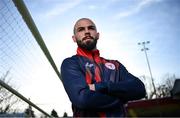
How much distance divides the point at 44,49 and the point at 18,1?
1.49 m

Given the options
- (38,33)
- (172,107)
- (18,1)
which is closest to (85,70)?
(18,1)

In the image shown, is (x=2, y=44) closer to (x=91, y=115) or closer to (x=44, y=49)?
(x=44, y=49)

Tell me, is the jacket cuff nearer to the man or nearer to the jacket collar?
the man

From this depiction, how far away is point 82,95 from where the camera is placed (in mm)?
1687

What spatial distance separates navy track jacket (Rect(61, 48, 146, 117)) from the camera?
167 cm

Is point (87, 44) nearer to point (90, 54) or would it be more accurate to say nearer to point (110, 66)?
point (90, 54)

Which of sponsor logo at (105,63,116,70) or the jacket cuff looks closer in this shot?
the jacket cuff

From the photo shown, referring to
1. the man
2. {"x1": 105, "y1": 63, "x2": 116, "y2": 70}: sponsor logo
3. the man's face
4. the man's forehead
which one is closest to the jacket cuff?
the man

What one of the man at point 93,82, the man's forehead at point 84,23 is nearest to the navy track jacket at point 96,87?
the man at point 93,82

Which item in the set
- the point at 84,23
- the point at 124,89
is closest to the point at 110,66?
the point at 124,89

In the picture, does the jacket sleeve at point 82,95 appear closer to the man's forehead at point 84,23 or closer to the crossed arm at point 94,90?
the crossed arm at point 94,90

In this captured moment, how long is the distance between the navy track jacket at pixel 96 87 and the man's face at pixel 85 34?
52mm

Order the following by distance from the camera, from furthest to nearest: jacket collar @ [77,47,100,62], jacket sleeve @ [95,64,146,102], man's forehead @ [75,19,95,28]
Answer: man's forehead @ [75,19,95,28] → jacket collar @ [77,47,100,62] → jacket sleeve @ [95,64,146,102]

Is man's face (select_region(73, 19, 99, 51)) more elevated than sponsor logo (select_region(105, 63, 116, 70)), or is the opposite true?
man's face (select_region(73, 19, 99, 51))
